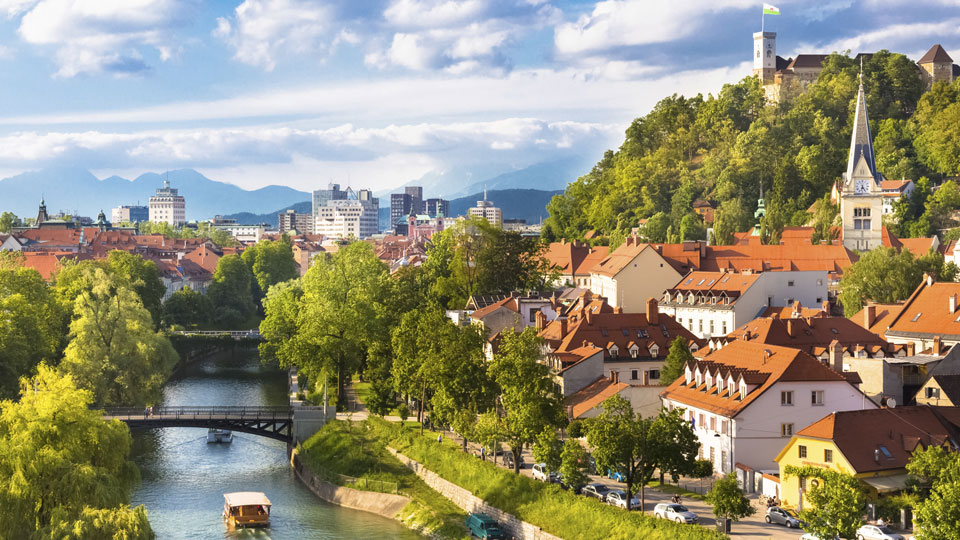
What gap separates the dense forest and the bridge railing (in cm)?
5168

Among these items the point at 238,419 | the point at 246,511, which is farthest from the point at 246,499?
the point at 238,419

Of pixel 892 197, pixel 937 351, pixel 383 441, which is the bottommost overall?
pixel 383 441

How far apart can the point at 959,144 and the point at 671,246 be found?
43341 millimetres

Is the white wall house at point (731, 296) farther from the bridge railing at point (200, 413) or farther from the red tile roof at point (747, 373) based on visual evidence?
the bridge railing at point (200, 413)

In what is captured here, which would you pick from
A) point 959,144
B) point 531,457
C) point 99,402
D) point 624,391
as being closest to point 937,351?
point 624,391

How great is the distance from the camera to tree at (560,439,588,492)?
43.0 meters

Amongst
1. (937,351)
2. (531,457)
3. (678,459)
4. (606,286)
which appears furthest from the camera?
(606,286)

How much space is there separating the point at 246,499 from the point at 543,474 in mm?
11952

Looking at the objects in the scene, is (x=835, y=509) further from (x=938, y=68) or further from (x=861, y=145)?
(x=938, y=68)

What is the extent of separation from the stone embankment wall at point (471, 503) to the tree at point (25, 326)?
2054cm

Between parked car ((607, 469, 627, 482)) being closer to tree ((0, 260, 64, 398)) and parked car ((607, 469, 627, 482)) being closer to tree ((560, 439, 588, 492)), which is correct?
tree ((560, 439, 588, 492))

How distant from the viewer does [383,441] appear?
5844 cm

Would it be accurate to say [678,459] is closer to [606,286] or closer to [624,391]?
[624,391]

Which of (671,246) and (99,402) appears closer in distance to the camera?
(99,402)
